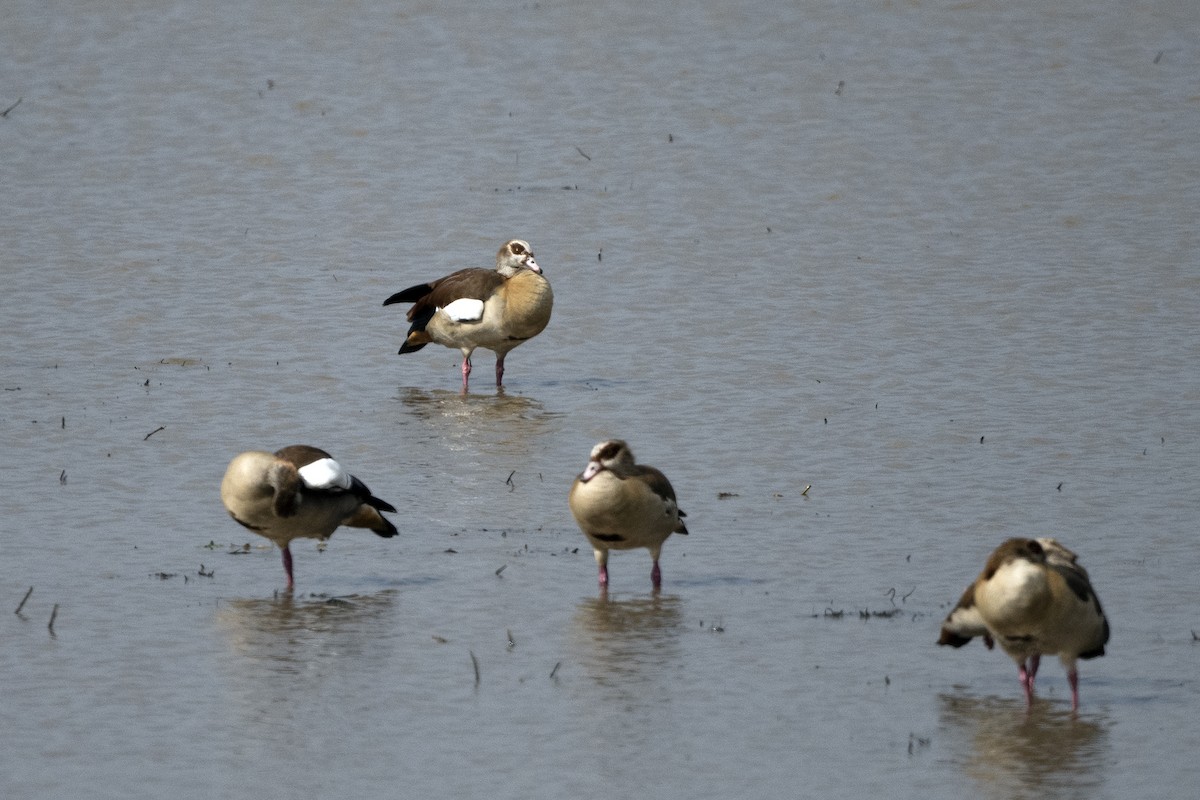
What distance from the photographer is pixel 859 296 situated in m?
21.4

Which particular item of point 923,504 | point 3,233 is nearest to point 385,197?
point 3,233

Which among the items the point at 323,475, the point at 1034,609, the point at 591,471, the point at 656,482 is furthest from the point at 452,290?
the point at 1034,609

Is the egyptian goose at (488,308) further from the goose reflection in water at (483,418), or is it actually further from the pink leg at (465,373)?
the goose reflection in water at (483,418)

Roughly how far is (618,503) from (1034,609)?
2793mm

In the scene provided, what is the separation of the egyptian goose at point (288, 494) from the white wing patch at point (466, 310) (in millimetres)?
5921

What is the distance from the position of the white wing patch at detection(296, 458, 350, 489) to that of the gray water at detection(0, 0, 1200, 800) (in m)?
0.70

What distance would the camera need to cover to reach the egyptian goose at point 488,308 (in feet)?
60.4

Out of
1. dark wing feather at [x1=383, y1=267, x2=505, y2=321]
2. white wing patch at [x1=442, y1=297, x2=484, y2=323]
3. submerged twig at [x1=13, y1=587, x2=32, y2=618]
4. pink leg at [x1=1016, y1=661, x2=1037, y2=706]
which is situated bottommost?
pink leg at [x1=1016, y1=661, x2=1037, y2=706]

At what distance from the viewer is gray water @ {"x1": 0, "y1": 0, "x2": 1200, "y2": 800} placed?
1019cm

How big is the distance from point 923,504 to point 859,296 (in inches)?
286

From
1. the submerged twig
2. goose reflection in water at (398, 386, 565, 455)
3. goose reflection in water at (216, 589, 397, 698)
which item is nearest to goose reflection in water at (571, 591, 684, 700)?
goose reflection in water at (216, 589, 397, 698)

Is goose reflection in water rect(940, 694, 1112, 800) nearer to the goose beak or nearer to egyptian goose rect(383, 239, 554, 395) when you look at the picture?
the goose beak

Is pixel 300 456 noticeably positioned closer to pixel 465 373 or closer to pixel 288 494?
pixel 288 494

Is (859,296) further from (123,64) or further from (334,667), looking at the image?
(123,64)
